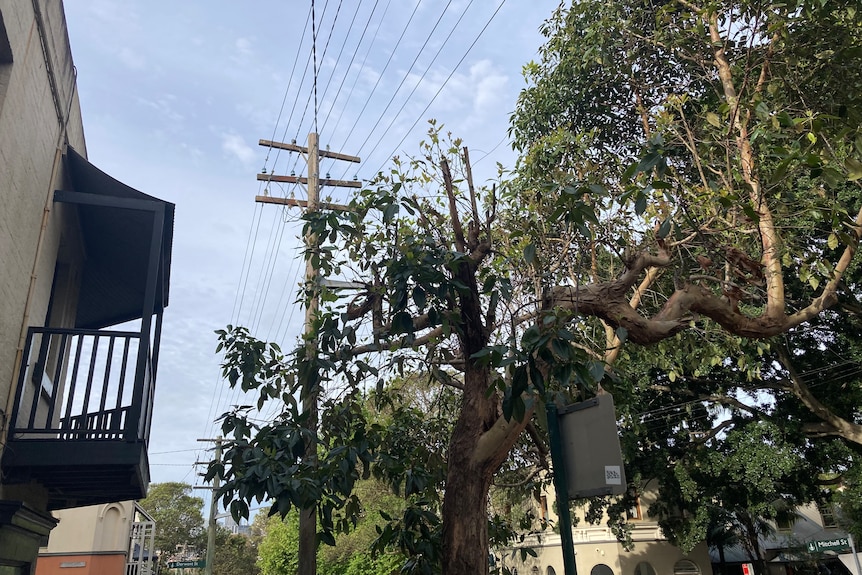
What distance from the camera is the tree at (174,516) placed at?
50312 mm

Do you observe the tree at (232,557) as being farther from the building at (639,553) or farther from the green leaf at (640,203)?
the green leaf at (640,203)

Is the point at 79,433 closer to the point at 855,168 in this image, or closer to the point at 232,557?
the point at 855,168

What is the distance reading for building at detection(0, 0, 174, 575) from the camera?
19.2ft

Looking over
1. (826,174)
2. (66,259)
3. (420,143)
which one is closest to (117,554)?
(66,259)

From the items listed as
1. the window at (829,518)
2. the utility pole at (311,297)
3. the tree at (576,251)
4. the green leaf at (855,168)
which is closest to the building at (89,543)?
the utility pole at (311,297)

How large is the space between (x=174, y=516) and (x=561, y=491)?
54.6 meters

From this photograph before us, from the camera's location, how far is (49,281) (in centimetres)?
808

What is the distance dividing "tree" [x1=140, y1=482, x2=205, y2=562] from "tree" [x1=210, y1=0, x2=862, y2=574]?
161 ft

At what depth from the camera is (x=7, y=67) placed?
5.50 metres

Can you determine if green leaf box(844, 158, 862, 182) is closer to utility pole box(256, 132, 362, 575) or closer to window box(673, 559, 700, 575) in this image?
utility pole box(256, 132, 362, 575)

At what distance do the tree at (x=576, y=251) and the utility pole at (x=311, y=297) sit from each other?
14 cm

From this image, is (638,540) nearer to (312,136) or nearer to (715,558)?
(715,558)

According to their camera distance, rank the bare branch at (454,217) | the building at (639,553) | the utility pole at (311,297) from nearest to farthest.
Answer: the bare branch at (454,217), the utility pole at (311,297), the building at (639,553)

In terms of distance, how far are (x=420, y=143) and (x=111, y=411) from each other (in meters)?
4.57
